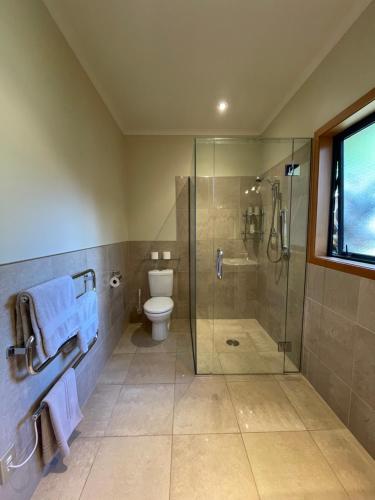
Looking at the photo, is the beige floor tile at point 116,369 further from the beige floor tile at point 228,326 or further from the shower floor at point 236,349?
the beige floor tile at point 228,326

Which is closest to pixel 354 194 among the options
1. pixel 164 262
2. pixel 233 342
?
pixel 233 342

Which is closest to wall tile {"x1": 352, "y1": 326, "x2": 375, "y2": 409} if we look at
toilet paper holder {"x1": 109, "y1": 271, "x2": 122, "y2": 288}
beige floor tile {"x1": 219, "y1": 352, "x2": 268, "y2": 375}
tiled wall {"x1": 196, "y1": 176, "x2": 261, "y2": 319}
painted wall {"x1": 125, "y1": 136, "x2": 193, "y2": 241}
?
beige floor tile {"x1": 219, "y1": 352, "x2": 268, "y2": 375}

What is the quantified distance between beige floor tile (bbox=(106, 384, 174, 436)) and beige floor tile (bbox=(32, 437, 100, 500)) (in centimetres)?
14

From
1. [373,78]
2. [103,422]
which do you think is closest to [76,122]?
[373,78]

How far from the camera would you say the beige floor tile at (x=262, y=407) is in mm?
1384

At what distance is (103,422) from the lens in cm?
141

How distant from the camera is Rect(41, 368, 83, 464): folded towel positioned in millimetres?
1058

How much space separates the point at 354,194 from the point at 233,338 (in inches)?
73.9

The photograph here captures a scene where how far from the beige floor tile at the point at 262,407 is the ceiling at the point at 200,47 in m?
2.64

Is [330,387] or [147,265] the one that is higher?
[147,265]

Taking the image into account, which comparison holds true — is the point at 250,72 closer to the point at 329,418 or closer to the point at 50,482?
the point at 329,418

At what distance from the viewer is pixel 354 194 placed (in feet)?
4.87

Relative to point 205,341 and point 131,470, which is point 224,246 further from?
point 131,470

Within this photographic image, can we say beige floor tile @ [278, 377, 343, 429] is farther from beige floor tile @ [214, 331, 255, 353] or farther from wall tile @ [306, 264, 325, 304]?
wall tile @ [306, 264, 325, 304]
